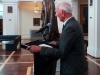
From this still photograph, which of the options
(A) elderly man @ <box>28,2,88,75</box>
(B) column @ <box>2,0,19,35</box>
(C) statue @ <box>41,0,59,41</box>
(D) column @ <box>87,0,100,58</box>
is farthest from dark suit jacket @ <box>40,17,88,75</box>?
(B) column @ <box>2,0,19,35</box>

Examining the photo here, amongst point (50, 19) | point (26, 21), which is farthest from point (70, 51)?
point (26, 21)

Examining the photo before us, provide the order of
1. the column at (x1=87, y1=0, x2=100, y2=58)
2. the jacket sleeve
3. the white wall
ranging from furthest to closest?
the white wall < the column at (x1=87, y1=0, x2=100, y2=58) < the jacket sleeve

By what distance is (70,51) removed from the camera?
208 cm

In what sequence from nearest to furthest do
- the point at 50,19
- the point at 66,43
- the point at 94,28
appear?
the point at 66,43 → the point at 50,19 → the point at 94,28

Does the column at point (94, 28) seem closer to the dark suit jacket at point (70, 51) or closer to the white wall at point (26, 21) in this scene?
the dark suit jacket at point (70, 51)

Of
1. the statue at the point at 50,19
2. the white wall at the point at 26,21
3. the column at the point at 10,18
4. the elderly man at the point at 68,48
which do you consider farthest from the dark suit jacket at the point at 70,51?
the white wall at the point at 26,21

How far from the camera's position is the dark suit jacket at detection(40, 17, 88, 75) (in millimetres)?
2014

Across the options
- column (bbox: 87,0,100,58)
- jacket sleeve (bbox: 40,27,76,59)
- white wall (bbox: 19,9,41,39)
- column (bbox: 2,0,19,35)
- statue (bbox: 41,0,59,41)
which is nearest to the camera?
jacket sleeve (bbox: 40,27,76,59)

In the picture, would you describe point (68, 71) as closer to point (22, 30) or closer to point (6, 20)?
point (6, 20)

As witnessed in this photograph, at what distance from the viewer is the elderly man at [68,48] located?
2016 mm

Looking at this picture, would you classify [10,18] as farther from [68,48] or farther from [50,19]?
[68,48]

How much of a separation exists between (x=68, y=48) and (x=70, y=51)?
0.26 feet

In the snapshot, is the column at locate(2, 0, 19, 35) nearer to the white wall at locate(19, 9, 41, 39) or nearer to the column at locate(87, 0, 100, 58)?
the white wall at locate(19, 9, 41, 39)

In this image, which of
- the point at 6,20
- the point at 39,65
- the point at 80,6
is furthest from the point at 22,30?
the point at 39,65
